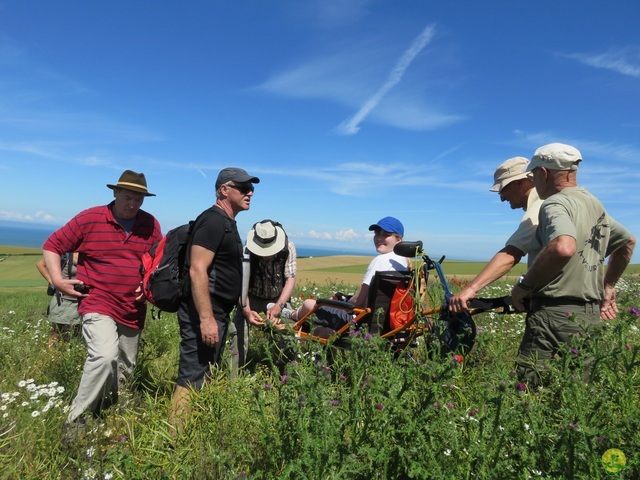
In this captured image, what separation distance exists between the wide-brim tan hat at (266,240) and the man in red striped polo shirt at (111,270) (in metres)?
1.28

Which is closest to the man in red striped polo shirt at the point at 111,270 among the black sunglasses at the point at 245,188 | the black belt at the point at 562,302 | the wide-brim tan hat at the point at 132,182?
the wide-brim tan hat at the point at 132,182

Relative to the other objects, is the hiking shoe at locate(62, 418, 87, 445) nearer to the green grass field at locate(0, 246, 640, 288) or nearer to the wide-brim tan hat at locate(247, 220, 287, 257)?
the wide-brim tan hat at locate(247, 220, 287, 257)

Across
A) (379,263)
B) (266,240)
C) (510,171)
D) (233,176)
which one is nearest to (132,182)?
(233,176)

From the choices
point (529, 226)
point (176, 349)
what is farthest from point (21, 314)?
point (529, 226)

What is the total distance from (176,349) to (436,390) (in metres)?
4.57

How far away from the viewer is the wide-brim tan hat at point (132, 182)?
14.1 ft

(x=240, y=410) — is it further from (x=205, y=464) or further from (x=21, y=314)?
(x=21, y=314)

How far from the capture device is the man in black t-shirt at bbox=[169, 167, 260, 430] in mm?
3732

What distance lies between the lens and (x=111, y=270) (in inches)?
166

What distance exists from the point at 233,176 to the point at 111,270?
1421 millimetres

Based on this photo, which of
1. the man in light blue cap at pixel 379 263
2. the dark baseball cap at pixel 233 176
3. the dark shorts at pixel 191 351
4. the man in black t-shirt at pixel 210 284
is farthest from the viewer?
the man in light blue cap at pixel 379 263

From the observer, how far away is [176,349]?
238 inches

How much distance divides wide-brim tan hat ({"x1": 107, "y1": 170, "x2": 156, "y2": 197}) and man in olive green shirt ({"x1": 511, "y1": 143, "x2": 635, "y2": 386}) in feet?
11.1

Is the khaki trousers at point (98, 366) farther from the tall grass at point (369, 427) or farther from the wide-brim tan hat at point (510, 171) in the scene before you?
the wide-brim tan hat at point (510, 171)
